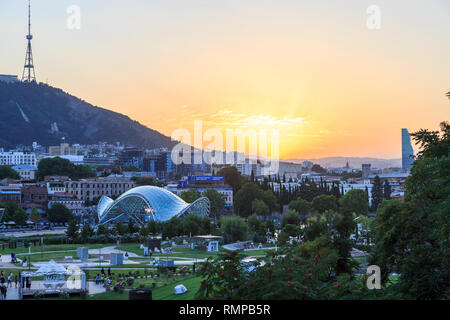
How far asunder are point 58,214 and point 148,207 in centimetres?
1104

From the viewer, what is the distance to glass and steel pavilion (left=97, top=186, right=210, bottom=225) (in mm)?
59750

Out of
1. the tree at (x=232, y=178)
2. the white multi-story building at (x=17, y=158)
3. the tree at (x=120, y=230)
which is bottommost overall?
the tree at (x=120, y=230)

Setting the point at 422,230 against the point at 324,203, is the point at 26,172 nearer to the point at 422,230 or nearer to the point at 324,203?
the point at 324,203

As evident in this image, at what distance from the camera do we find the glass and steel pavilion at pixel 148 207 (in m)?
59.8

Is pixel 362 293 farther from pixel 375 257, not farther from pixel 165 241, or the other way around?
pixel 165 241

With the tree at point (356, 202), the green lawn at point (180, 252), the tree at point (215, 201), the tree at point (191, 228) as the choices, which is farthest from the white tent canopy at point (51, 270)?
the tree at point (215, 201)

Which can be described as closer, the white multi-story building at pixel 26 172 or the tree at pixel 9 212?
the tree at pixel 9 212

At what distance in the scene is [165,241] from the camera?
4672 cm

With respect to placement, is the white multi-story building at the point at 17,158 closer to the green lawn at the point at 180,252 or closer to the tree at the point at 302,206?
the tree at the point at 302,206

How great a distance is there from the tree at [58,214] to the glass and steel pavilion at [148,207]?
12.5 feet

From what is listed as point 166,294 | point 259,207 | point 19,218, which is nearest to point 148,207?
point 19,218

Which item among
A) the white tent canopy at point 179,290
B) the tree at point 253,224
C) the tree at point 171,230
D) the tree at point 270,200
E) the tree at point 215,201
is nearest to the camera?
the white tent canopy at point 179,290

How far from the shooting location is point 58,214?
65.8 m

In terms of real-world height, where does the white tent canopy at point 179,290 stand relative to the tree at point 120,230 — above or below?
above
